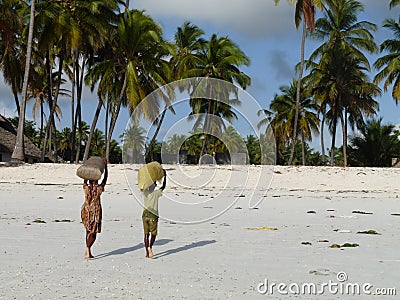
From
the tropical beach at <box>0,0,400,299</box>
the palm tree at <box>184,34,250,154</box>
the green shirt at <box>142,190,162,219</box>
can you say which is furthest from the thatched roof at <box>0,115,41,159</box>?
the green shirt at <box>142,190,162,219</box>

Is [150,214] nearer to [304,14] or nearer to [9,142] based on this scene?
[304,14]

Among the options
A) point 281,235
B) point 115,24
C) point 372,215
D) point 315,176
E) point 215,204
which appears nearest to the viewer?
point 281,235

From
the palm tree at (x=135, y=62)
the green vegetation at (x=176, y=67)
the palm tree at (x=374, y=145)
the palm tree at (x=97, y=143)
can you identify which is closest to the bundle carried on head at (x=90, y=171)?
the green vegetation at (x=176, y=67)

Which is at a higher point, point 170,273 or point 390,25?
point 390,25

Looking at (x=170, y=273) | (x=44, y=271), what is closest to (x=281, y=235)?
(x=170, y=273)

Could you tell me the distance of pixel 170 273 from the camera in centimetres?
596

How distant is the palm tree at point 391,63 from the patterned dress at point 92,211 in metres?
29.9

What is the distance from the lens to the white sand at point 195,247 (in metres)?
5.38

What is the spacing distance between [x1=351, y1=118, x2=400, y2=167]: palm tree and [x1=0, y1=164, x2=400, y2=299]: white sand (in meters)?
23.4

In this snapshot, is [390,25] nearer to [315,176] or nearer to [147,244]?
Answer: [315,176]

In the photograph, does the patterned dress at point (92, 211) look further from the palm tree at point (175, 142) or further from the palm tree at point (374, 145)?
the palm tree at point (374, 145)

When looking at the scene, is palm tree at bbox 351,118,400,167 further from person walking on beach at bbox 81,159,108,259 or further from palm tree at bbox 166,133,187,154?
person walking on beach at bbox 81,159,108,259

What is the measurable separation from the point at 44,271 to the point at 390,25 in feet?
112

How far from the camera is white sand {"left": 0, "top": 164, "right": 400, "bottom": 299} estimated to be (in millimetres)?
5375
